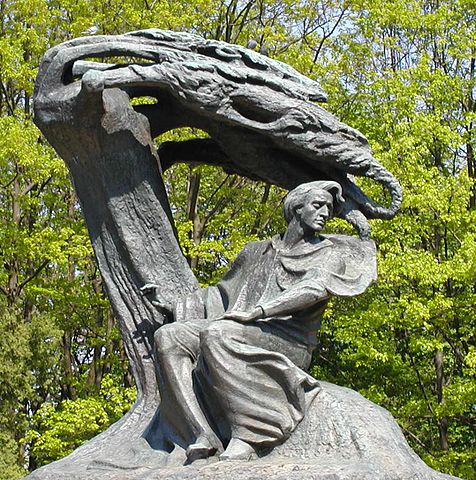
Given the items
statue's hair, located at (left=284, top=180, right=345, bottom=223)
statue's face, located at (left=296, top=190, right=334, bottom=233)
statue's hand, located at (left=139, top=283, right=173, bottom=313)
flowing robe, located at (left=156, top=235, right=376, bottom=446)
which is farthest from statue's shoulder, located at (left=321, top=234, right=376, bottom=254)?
statue's hand, located at (left=139, top=283, right=173, bottom=313)

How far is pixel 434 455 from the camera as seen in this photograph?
14891mm

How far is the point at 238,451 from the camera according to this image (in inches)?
213

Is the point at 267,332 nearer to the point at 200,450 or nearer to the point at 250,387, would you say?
the point at 250,387

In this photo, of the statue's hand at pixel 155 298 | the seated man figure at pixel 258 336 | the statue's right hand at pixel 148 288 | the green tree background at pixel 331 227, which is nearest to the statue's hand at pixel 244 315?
the seated man figure at pixel 258 336

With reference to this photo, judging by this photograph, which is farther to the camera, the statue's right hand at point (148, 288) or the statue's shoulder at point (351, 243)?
the statue's right hand at point (148, 288)

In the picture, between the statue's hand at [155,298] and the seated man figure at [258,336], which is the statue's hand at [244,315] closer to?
the seated man figure at [258,336]

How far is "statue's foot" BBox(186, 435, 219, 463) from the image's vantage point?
5.47 metres

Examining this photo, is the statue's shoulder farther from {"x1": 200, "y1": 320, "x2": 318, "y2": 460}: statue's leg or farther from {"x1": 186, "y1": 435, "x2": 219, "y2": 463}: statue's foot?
{"x1": 186, "y1": 435, "x2": 219, "y2": 463}: statue's foot

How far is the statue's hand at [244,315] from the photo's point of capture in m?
5.66

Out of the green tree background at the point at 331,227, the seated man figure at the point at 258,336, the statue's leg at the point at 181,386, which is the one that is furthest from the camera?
the green tree background at the point at 331,227

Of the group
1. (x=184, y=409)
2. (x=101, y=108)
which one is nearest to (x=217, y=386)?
(x=184, y=409)

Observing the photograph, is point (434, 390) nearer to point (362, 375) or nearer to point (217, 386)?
point (362, 375)

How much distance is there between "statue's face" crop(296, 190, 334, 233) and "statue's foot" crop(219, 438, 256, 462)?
4.64 ft

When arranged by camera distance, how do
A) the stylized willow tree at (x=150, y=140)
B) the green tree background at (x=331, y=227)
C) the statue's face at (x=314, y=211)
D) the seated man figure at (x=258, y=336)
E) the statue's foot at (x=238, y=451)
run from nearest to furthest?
the statue's foot at (x=238, y=451) < the seated man figure at (x=258, y=336) < the statue's face at (x=314, y=211) < the stylized willow tree at (x=150, y=140) < the green tree background at (x=331, y=227)
